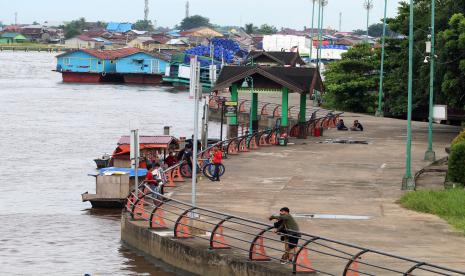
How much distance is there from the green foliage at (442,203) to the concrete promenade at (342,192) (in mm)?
418

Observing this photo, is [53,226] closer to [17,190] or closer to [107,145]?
[17,190]

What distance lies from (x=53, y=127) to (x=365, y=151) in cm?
4164

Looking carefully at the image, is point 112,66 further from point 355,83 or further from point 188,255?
point 188,255

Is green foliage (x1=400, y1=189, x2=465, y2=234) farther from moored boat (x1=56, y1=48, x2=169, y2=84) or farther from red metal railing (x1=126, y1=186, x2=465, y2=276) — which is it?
moored boat (x1=56, y1=48, x2=169, y2=84)

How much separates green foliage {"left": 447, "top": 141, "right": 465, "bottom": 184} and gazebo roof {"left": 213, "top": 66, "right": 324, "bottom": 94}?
20366 millimetres

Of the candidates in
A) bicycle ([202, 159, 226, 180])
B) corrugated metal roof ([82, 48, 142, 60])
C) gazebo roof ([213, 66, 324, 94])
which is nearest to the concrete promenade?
A: bicycle ([202, 159, 226, 180])

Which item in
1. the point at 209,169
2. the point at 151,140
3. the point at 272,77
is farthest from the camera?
the point at 272,77

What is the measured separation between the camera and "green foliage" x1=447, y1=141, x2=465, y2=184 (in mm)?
41844

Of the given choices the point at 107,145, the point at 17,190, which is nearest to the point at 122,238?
the point at 17,190

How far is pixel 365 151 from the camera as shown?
191 ft

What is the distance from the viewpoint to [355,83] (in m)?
93.4

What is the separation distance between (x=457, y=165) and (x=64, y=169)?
2674 centimetres

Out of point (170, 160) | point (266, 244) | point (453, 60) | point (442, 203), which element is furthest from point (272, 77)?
point (266, 244)

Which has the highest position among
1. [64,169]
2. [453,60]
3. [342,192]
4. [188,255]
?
[453,60]
